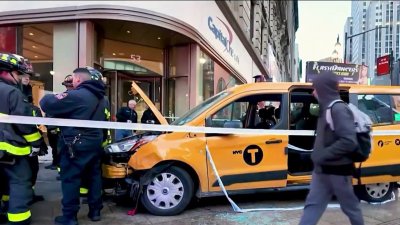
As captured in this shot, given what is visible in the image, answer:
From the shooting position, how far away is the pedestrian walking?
3750 millimetres

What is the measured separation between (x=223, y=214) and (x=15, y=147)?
271 centimetres

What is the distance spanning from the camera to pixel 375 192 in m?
6.46

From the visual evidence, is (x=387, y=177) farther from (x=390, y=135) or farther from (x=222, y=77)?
(x=222, y=77)

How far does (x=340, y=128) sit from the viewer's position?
3.75m

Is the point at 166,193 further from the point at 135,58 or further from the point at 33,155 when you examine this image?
the point at 135,58

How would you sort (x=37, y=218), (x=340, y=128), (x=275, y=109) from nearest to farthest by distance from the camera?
(x=340, y=128), (x=37, y=218), (x=275, y=109)

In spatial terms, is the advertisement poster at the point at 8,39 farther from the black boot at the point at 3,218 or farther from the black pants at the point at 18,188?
the black pants at the point at 18,188

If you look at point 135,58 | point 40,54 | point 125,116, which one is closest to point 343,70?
point 135,58

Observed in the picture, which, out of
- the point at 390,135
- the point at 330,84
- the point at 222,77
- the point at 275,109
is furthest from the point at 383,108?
the point at 222,77

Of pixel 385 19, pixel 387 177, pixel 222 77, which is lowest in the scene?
pixel 387 177

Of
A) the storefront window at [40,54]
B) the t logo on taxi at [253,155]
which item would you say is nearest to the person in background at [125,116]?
the storefront window at [40,54]

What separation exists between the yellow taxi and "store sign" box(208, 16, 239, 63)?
805 cm

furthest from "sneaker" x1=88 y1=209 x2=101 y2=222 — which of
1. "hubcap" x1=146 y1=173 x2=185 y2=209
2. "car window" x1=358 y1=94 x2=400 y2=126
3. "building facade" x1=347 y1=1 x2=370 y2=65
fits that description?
"building facade" x1=347 y1=1 x2=370 y2=65

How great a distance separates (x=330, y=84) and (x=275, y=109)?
A: 9.49 ft
